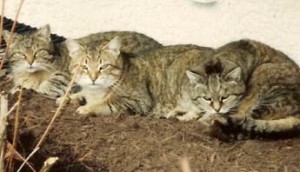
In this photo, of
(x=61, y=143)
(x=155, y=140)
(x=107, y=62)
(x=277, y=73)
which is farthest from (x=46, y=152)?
(x=277, y=73)

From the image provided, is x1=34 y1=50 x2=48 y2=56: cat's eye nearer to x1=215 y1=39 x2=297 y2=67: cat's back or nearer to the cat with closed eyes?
the cat with closed eyes

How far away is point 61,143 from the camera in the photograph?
523cm

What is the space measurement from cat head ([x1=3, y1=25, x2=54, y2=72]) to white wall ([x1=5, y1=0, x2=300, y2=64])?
25.1 inches

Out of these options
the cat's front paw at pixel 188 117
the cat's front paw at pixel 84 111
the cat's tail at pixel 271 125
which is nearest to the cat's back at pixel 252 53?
the cat's front paw at pixel 188 117

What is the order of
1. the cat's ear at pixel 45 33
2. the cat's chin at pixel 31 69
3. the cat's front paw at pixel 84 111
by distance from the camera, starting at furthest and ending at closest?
the cat's ear at pixel 45 33 → the cat's chin at pixel 31 69 → the cat's front paw at pixel 84 111

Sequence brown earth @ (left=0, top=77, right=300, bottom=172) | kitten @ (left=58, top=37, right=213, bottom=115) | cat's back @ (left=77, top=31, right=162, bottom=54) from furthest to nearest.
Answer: cat's back @ (left=77, top=31, right=162, bottom=54) → kitten @ (left=58, top=37, right=213, bottom=115) → brown earth @ (left=0, top=77, right=300, bottom=172)

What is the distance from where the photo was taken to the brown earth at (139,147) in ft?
16.4

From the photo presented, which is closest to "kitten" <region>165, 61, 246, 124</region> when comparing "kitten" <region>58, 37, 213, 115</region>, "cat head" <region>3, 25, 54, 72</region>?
"kitten" <region>58, 37, 213, 115</region>

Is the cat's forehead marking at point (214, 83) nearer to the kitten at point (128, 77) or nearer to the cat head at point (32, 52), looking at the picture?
the kitten at point (128, 77)

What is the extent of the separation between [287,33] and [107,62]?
5.22 feet

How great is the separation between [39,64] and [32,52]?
0.11 meters

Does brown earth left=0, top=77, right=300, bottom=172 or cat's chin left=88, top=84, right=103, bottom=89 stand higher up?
cat's chin left=88, top=84, right=103, bottom=89

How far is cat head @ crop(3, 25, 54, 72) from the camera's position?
628cm

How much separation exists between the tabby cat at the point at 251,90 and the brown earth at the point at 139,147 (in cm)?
15
